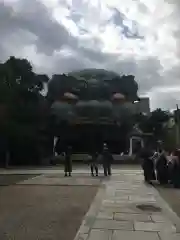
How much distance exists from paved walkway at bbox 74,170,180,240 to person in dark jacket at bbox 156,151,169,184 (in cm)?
486

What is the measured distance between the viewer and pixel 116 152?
193ft

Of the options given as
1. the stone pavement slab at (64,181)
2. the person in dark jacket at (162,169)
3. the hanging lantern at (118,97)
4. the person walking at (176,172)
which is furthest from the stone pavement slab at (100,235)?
the hanging lantern at (118,97)

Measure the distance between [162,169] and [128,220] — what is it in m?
9.83

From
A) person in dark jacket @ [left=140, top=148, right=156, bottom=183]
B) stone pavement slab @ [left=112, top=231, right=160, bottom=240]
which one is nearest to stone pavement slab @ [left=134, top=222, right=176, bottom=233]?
stone pavement slab @ [left=112, top=231, right=160, bottom=240]

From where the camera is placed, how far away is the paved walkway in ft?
26.5

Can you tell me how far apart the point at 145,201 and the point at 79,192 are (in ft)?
10.1

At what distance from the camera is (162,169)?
62.7 ft

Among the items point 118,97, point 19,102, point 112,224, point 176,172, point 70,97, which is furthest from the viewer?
point 118,97

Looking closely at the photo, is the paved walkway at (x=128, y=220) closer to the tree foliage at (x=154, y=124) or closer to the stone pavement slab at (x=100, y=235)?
the stone pavement slab at (x=100, y=235)

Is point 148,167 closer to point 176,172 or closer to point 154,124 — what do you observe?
point 176,172

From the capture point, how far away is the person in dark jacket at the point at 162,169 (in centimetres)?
1906

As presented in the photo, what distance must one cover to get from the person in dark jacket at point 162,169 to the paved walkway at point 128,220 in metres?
4.86

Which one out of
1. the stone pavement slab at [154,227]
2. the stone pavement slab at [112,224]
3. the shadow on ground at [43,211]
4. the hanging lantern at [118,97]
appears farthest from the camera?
the hanging lantern at [118,97]

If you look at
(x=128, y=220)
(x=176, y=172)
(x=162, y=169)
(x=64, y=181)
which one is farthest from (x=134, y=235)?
(x=64, y=181)
